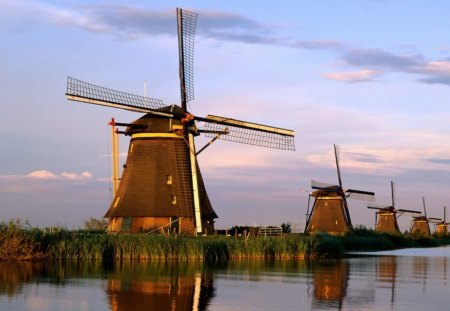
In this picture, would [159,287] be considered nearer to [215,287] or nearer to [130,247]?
[215,287]

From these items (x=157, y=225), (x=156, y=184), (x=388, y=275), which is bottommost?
(x=388, y=275)

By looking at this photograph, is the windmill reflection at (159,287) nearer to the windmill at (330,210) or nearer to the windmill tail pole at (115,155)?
the windmill tail pole at (115,155)

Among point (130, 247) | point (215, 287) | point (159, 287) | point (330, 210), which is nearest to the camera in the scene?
point (159, 287)

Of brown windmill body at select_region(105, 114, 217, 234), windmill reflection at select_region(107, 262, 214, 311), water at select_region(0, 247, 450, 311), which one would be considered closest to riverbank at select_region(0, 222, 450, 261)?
water at select_region(0, 247, 450, 311)

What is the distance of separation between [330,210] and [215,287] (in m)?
41.1

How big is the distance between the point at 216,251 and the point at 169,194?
6054mm

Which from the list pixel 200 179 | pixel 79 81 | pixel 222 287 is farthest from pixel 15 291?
pixel 200 179

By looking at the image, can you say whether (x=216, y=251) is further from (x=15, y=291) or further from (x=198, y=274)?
(x=15, y=291)

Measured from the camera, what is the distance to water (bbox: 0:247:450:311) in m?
17.5

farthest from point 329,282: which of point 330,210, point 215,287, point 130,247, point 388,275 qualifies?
point 330,210

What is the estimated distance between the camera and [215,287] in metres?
21.3

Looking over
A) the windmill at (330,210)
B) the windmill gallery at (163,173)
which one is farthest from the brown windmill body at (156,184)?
the windmill at (330,210)

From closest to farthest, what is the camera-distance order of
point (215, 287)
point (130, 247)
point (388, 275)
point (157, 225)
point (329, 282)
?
point (215, 287) → point (329, 282) → point (388, 275) → point (130, 247) → point (157, 225)

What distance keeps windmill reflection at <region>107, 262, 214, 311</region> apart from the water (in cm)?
2
